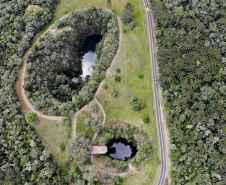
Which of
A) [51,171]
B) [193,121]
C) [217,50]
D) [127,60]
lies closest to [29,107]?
[51,171]

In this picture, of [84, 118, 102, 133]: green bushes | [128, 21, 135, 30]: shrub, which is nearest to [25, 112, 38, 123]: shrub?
[84, 118, 102, 133]: green bushes

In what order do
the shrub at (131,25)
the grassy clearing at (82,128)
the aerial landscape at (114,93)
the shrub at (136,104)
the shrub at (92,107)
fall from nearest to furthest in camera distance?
the aerial landscape at (114,93)
the grassy clearing at (82,128)
the shrub at (92,107)
the shrub at (136,104)
the shrub at (131,25)

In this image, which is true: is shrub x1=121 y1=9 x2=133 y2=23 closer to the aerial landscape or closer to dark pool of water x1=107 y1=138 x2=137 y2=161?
the aerial landscape

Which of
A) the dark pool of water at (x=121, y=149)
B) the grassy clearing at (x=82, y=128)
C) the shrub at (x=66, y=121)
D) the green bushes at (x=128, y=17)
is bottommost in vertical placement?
the dark pool of water at (x=121, y=149)

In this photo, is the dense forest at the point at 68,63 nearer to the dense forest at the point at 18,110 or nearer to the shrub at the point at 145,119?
the dense forest at the point at 18,110

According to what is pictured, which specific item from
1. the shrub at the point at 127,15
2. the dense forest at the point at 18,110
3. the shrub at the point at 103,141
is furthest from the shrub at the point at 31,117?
the shrub at the point at 127,15

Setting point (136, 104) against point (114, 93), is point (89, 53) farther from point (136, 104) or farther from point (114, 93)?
point (136, 104)

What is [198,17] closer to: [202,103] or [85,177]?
[202,103]
